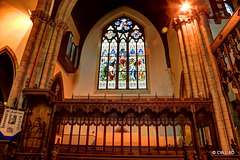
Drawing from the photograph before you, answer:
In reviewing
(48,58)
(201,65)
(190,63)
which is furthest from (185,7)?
(48,58)

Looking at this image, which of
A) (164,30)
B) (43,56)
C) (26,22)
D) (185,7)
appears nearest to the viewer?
(43,56)

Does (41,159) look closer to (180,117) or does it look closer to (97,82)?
(180,117)

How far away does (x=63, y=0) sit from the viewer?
33.3 ft

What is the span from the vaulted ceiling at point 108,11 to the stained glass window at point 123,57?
1162 mm

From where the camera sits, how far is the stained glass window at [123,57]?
13.7m

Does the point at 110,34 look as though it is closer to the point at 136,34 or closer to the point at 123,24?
the point at 123,24

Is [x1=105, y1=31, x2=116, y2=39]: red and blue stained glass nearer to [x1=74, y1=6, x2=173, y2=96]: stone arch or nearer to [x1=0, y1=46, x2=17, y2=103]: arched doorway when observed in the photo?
[x1=74, y1=6, x2=173, y2=96]: stone arch

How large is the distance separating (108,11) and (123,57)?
15.3 feet

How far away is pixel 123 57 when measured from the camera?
571 inches

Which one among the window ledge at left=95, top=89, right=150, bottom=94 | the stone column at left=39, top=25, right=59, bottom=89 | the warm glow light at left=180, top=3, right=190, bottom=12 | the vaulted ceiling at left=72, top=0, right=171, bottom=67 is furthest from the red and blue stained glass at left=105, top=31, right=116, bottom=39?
the warm glow light at left=180, top=3, right=190, bottom=12

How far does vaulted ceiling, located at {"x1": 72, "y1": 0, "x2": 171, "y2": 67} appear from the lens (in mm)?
14289

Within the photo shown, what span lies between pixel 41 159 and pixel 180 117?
15.4ft

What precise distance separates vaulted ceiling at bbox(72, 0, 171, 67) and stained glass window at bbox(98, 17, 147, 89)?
1162 millimetres

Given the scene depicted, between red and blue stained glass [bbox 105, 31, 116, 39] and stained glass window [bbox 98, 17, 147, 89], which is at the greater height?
red and blue stained glass [bbox 105, 31, 116, 39]
